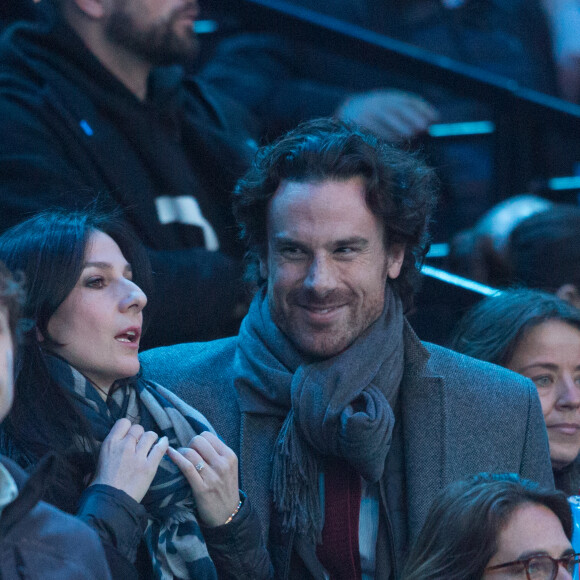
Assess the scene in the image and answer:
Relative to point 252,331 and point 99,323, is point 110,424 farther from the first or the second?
point 252,331

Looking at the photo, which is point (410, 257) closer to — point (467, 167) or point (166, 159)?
point (166, 159)

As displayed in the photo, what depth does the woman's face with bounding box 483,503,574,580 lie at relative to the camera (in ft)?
6.82

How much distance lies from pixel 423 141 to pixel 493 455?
6.48 ft

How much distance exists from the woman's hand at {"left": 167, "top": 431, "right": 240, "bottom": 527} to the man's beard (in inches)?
71.4

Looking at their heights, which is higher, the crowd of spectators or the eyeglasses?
the crowd of spectators

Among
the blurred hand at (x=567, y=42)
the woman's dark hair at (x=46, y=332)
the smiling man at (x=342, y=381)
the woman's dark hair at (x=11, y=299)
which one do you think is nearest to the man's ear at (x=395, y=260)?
the smiling man at (x=342, y=381)

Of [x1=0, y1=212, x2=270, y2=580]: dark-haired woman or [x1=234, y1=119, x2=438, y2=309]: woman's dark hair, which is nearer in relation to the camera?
[x1=0, y1=212, x2=270, y2=580]: dark-haired woman

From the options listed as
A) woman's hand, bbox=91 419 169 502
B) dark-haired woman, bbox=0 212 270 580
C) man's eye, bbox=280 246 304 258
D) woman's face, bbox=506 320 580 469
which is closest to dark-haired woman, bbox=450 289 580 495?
woman's face, bbox=506 320 580 469

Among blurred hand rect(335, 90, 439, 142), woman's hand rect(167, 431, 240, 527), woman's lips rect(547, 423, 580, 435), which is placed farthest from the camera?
blurred hand rect(335, 90, 439, 142)

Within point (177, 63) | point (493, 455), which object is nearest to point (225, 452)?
point (493, 455)

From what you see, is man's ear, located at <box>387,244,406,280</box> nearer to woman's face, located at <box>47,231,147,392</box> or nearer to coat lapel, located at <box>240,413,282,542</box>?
coat lapel, located at <box>240,413,282,542</box>

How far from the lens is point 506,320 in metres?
3.24

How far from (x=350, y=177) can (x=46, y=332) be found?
3.21 feet

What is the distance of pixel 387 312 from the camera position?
116 inches
